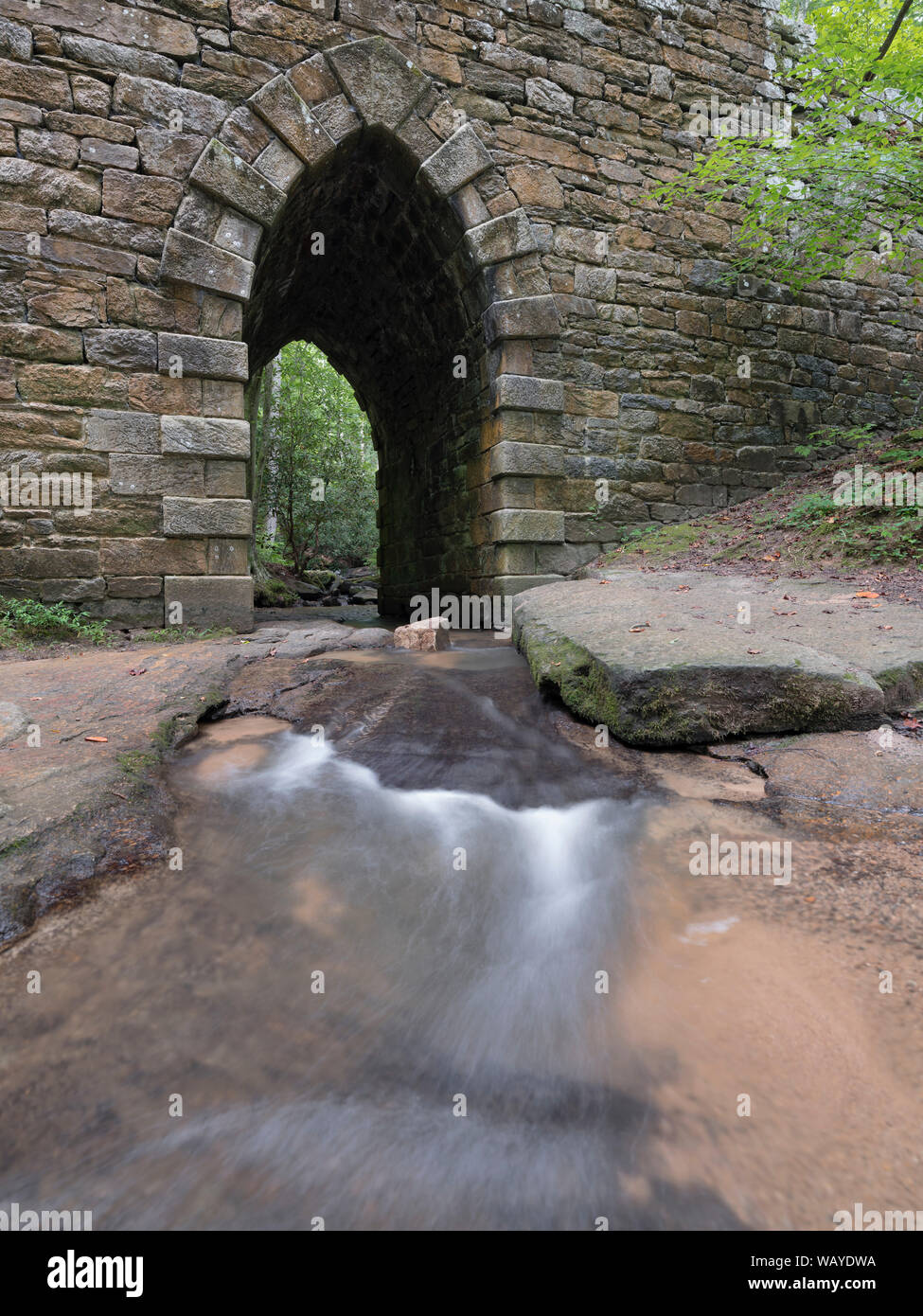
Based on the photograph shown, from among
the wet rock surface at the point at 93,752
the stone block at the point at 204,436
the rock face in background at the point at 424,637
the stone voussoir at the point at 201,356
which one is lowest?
the wet rock surface at the point at 93,752

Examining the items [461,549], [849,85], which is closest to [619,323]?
[461,549]

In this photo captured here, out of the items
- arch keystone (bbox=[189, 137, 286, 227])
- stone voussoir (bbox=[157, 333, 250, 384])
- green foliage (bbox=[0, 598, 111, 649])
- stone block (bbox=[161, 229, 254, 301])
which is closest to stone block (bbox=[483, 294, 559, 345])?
arch keystone (bbox=[189, 137, 286, 227])

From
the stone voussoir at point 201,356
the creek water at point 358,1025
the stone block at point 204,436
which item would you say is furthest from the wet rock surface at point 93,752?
the stone voussoir at point 201,356

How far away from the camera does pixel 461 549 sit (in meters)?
6.92

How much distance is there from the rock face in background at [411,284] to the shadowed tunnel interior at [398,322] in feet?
0.15

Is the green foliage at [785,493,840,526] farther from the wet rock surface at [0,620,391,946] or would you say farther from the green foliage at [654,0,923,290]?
the wet rock surface at [0,620,391,946]

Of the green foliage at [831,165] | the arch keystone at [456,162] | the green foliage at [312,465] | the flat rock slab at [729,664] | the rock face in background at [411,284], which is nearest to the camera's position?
the flat rock slab at [729,664]

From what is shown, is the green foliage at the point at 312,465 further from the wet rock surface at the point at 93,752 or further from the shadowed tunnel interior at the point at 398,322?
the wet rock surface at the point at 93,752

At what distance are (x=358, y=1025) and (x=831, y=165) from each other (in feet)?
25.7

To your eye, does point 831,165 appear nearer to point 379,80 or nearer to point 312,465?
point 379,80

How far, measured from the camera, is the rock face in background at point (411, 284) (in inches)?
184

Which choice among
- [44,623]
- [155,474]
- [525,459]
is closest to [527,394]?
[525,459]

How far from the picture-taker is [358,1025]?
1.41 metres

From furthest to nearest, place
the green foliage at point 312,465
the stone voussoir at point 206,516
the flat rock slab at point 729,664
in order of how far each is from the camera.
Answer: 1. the green foliage at point 312,465
2. the stone voussoir at point 206,516
3. the flat rock slab at point 729,664
